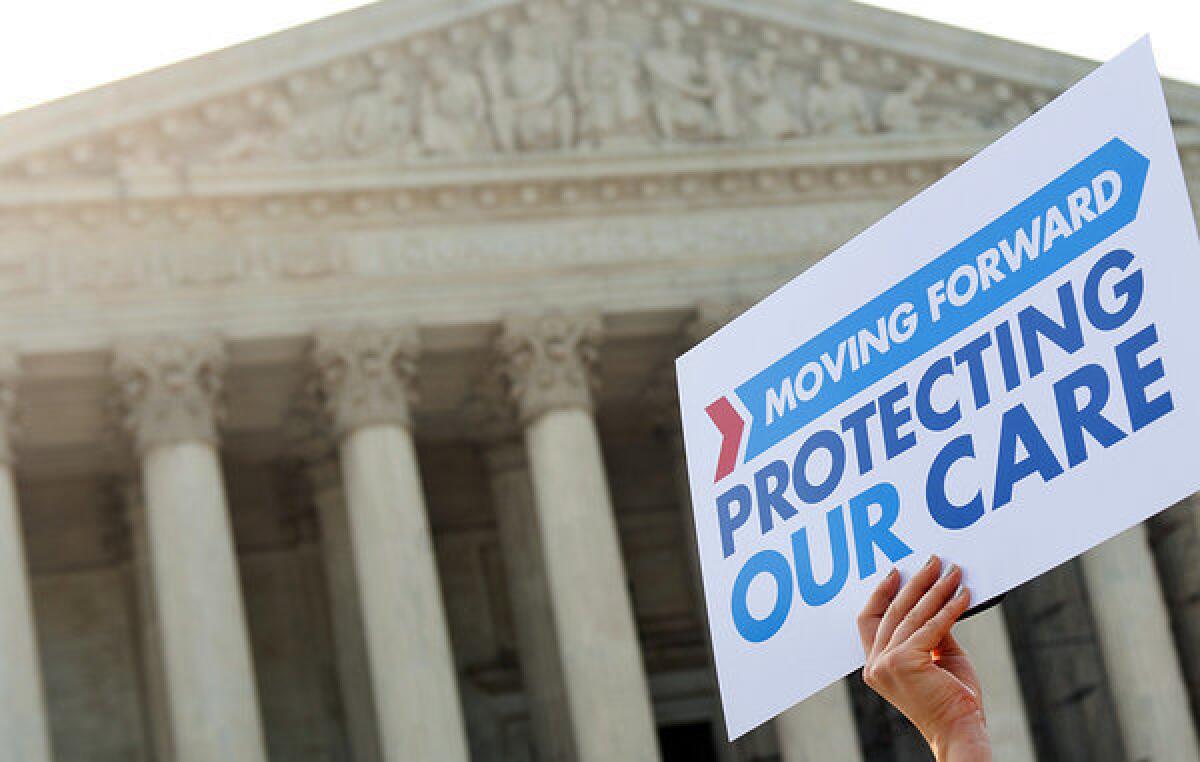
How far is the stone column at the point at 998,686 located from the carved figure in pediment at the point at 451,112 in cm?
1059

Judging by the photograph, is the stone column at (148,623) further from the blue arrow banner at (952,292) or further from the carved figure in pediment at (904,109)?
the blue arrow banner at (952,292)

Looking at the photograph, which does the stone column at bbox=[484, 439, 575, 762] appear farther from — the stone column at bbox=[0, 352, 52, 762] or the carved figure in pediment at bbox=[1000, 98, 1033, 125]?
the carved figure in pediment at bbox=[1000, 98, 1033, 125]

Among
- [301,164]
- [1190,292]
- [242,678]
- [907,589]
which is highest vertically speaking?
[301,164]

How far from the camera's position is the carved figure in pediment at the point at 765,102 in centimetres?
3478

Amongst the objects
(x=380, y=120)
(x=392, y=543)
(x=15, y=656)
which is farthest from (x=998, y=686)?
(x=15, y=656)

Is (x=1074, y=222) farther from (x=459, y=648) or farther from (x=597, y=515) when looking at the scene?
(x=459, y=648)

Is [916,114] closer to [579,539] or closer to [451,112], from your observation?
[451,112]

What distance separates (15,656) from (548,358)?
30.1ft

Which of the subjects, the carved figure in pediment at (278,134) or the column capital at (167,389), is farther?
the carved figure in pediment at (278,134)

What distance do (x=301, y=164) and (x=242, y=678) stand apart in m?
7.74

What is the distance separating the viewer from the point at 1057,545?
503 cm

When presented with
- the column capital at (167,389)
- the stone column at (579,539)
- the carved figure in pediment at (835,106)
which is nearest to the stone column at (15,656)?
the column capital at (167,389)

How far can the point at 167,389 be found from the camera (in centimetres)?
3105

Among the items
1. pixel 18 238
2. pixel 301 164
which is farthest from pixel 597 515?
pixel 18 238
